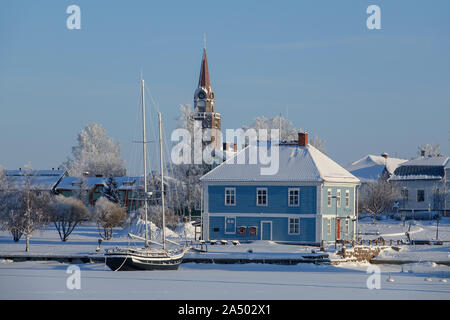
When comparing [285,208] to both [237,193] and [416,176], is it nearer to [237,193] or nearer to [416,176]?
[237,193]

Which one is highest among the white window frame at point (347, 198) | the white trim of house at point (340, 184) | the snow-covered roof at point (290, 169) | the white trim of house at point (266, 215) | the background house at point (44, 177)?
the snow-covered roof at point (290, 169)

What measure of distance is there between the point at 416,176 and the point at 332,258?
1718 inches

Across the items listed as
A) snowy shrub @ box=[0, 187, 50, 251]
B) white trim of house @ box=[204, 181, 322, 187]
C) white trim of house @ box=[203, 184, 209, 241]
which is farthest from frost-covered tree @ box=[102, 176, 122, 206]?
white trim of house @ box=[204, 181, 322, 187]

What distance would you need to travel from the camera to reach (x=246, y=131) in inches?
3772

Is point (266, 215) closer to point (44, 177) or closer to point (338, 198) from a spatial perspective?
point (338, 198)

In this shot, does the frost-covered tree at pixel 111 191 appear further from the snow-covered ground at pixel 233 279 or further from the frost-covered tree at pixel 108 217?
the snow-covered ground at pixel 233 279

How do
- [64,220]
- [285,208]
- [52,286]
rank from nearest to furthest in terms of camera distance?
[52,286]
[285,208]
[64,220]

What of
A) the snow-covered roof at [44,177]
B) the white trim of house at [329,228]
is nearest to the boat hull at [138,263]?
the white trim of house at [329,228]

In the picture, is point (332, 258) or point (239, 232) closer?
point (332, 258)

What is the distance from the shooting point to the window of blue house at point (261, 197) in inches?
2026

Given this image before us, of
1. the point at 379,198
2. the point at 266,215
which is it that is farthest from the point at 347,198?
the point at 379,198

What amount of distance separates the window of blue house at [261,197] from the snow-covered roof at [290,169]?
75cm
